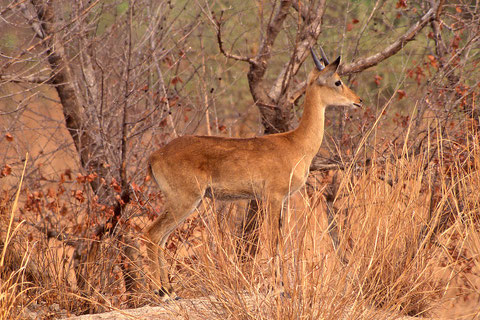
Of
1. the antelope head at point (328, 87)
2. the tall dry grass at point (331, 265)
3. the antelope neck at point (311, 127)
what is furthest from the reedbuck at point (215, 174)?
the antelope head at point (328, 87)

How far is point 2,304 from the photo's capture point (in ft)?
14.9

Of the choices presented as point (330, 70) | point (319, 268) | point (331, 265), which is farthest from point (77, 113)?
point (319, 268)

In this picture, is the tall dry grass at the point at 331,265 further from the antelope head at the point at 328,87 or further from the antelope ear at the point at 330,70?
the antelope ear at the point at 330,70

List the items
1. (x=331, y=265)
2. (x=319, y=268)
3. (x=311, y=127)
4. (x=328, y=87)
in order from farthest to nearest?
1. (x=328, y=87)
2. (x=311, y=127)
3. (x=331, y=265)
4. (x=319, y=268)

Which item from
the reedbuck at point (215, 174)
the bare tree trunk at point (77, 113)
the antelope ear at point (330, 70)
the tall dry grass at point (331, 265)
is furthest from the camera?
the bare tree trunk at point (77, 113)

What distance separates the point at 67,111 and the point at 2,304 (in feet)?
10.8

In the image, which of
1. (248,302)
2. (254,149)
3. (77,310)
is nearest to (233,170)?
(254,149)

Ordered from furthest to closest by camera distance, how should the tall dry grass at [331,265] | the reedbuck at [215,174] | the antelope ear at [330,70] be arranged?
the antelope ear at [330,70]
the reedbuck at [215,174]
the tall dry grass at [331,265]

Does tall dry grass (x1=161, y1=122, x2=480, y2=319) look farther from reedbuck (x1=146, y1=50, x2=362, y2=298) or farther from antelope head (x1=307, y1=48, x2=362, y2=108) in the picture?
antelope head (x1=307, y1=48, x2=362, y2=108)

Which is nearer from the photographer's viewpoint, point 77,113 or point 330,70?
point 330,70

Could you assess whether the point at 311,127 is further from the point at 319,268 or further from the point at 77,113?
the point at 77,113

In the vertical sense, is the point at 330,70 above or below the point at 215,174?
above

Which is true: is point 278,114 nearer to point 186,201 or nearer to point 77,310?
point 186,201

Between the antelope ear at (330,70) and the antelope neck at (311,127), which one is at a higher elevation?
the antelope ear at (330,70)
